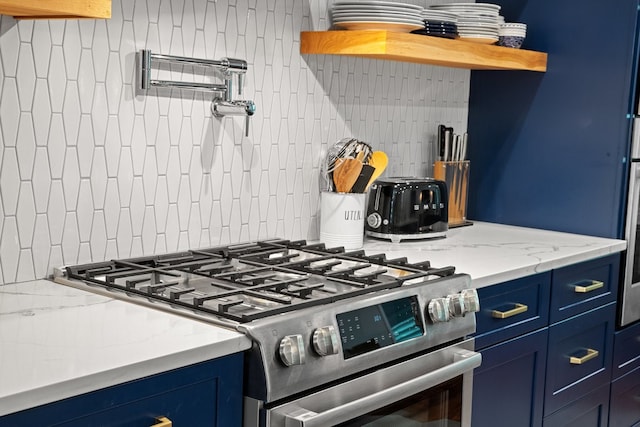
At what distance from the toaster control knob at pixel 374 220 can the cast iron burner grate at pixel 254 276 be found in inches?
15.6

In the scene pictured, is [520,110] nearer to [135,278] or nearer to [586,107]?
[586,107]

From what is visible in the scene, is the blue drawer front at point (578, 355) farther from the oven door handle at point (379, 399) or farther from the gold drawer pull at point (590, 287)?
the oven door handle at point (379, 399)

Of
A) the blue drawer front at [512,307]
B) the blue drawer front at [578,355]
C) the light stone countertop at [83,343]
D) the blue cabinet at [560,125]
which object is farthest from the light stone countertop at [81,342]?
the blue cabinet at [560,125]

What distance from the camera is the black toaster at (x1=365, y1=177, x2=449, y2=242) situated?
111 inches

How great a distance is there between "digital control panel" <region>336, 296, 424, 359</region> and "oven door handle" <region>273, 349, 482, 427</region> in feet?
0.32

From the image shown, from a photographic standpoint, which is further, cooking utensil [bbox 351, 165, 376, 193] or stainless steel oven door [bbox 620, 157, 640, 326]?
stainless steel oven door [bbox 620, 157, 640, 326]

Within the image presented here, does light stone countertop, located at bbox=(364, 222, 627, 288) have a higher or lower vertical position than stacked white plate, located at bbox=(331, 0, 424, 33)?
lower

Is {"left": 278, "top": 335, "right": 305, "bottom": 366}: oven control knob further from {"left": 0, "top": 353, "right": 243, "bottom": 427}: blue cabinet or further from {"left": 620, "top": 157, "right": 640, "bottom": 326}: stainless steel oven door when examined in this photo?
{"left": 620, "top": 157, "right": 640, "bottom": 326}: stainless steel oven door

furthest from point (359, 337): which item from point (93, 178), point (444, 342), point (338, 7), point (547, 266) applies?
point (338, 7)

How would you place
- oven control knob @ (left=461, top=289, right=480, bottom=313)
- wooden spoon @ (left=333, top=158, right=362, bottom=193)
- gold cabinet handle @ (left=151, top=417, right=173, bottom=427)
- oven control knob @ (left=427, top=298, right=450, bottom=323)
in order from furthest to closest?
wooden spoon @ (left=333, top=158, right=362, bottom=193)
oven control knob @ (left=461, top=289, right=480, bottom=313)
oven control knob @ (left=427, top=298, right=450, bottom=323)
gold cabinet handle @ (left=151, top=417, right=173, bottom=427)

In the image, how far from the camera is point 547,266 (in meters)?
2.64

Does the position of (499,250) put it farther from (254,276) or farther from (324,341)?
(324,341)

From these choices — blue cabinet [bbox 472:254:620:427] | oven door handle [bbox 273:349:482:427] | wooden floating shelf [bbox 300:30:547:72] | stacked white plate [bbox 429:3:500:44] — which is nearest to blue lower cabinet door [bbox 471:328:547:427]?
blue cabinet [bbox 472:254:620:427]

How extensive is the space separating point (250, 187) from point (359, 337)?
807 millimetres
